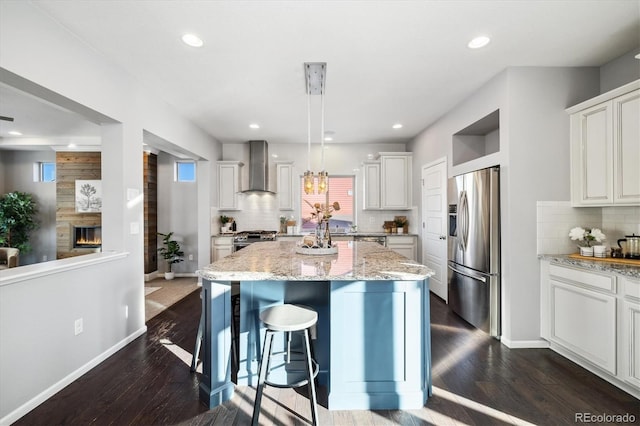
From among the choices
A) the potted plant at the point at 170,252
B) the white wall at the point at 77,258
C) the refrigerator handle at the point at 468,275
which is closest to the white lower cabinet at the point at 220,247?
the potted plant at the point at 170,252

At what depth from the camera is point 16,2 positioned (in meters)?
1.89

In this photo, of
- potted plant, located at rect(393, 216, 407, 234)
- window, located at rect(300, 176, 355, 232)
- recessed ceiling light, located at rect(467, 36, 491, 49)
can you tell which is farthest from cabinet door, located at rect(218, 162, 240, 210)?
recessed ceiling light, located at rect(467, 36, 491, 49)

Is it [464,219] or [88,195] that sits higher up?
[88,195]

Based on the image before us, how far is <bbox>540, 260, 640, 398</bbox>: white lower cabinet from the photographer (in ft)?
6.90

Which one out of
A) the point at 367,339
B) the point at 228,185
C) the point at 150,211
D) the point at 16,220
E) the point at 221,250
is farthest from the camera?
the point at 150,211

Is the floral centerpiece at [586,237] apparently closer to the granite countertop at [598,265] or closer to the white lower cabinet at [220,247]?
the granite countertop at [598,265]

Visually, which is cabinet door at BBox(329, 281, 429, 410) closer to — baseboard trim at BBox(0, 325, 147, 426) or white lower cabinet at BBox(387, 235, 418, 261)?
baseboard trim at BBox(0, 325, 147, 426)

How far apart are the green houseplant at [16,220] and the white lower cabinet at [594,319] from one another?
8478mm

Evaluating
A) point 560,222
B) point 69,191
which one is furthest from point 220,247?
point 560,222

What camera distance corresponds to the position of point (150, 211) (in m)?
5.94

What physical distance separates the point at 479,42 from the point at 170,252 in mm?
5881

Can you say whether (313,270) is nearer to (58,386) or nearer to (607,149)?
(58,386)

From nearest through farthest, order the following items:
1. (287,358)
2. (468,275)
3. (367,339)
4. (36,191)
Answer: (367,339) < (287,358) < (468,275) < (36,191)

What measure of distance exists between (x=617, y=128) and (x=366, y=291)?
2.53 meters
